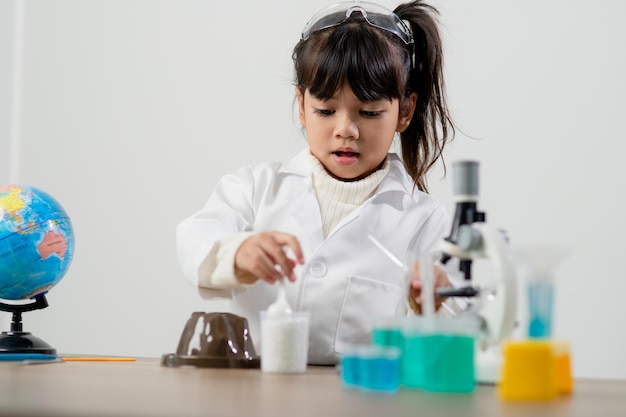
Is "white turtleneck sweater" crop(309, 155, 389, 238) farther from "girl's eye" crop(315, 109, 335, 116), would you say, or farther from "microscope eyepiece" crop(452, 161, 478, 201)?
"microscope eyepiece" crop(452, 161, 478, 201)

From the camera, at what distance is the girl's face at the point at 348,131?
1535mm

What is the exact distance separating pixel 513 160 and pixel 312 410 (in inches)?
82.6

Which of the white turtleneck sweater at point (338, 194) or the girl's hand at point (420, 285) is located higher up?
the white turtleneck sweater at point (338, 194)

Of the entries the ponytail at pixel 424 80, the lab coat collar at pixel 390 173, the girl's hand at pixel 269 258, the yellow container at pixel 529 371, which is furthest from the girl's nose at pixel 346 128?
the yellow container at pixel 529 371

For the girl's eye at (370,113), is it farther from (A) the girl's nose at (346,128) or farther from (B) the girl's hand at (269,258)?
(B) the girl's hand at (269,258)

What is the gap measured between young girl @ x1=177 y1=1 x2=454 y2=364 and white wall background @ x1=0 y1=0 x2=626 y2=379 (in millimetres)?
1099

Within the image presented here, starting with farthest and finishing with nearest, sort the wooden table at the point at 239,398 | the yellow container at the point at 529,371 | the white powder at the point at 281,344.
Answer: the white powder at the point at 281,344
the yellow container at the point at 529,371
the wooden table at the point at 239,398

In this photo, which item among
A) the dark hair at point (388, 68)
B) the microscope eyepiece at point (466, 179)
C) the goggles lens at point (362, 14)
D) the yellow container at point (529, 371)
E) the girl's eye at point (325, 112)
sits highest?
the goggles lens at point (362, 14)

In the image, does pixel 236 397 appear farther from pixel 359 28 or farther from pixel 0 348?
pixel 359 28

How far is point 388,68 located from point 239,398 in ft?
3.04

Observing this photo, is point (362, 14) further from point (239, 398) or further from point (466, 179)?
point (239, 398)

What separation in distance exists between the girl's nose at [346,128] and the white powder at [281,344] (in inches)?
19.2

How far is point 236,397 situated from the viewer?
30.9 inches

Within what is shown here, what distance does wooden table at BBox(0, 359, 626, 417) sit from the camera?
2.25 feet
